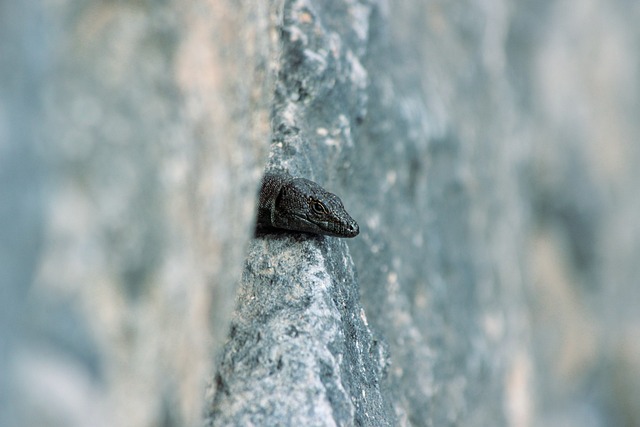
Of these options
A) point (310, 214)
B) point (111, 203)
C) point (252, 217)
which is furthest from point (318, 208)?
point (111, 203)

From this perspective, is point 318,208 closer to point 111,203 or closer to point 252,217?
point 252,217

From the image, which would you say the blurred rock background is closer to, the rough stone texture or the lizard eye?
the rough stone texture

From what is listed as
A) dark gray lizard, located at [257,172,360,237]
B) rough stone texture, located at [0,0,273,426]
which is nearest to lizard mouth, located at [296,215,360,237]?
dark gray lizard, located at [257,172,360,237]

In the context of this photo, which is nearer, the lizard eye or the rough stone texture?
the rough stone texture

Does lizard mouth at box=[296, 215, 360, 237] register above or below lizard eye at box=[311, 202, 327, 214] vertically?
below

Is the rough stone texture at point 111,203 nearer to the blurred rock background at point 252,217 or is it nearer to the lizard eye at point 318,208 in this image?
the blurred rock background at point 252,217

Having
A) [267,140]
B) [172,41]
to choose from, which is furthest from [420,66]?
[172,41]
